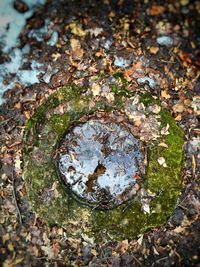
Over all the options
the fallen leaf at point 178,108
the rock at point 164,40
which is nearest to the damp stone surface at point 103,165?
the fallen leaf at point 178,108

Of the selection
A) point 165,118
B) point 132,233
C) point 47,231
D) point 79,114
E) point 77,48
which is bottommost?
point 132,233

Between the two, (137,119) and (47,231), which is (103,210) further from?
(137,119)

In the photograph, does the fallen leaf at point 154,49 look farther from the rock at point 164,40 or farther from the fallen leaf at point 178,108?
the fallen leaf at point 178,108

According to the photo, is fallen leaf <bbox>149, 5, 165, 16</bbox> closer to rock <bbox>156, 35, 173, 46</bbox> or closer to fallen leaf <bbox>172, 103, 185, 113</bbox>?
rock <bbox>156, 35, 173, 46</bbox>

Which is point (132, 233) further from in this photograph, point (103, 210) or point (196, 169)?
point (196, 169)

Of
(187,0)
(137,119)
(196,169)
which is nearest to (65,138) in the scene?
(137,119)

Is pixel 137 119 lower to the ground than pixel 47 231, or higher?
higher
